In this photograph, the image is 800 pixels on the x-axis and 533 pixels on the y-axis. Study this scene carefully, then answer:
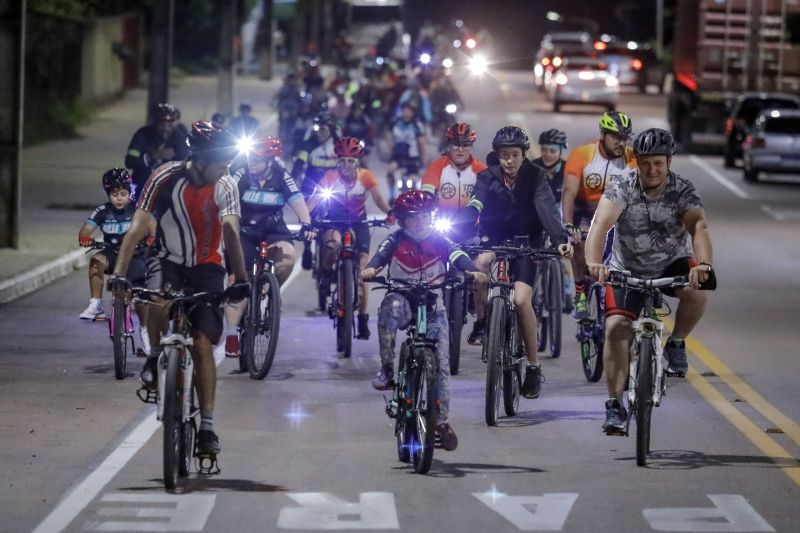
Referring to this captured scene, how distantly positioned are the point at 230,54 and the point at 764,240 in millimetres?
19390

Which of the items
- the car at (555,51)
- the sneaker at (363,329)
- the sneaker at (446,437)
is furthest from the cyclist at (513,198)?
the car at (555,51)

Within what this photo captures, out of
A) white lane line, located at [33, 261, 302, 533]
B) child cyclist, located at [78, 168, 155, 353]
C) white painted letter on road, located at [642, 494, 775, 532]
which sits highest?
child cyclist, located at [78, 168, 155, 353]

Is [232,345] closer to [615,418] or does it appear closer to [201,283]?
[201,283]

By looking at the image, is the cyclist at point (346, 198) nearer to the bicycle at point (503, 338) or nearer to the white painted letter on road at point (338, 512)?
the bicycle at point (503, 338)

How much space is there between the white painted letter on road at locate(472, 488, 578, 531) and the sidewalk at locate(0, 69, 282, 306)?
9472 mm

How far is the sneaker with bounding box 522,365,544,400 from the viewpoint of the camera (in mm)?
12836

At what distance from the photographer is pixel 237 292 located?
399 inches

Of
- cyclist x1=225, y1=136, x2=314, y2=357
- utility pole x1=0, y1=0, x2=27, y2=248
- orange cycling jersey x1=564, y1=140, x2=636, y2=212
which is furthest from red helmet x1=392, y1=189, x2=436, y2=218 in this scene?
utility pole x1=0, y1=0, x2=27, y2=248

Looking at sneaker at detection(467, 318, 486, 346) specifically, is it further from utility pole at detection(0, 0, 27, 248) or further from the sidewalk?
utility pole at detection(0, 0, 27, 248)

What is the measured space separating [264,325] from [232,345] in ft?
0.99

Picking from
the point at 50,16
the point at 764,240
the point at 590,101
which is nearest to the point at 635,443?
the point at 764,240

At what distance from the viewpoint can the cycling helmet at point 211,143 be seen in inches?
410

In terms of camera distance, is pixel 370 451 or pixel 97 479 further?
pixel 370 451

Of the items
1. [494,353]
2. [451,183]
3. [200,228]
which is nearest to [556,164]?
[451,183]
